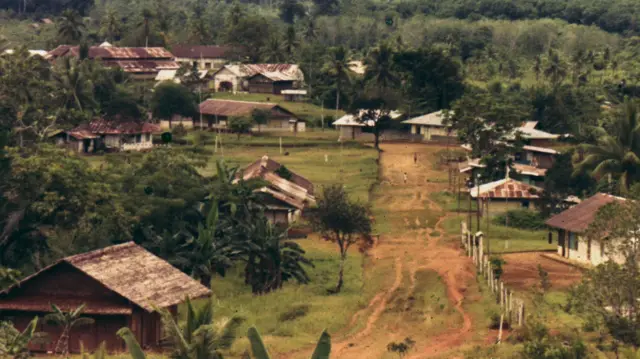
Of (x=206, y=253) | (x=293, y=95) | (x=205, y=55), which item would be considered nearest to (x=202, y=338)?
(x=206, y=253)

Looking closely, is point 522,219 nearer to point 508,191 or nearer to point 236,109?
point 508,191

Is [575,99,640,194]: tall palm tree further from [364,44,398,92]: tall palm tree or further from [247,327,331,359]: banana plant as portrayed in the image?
[364,44,398,92]: tall palm tree

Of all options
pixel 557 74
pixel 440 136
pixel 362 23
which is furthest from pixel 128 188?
pixel 362 23

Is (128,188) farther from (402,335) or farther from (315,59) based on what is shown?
(315,59)

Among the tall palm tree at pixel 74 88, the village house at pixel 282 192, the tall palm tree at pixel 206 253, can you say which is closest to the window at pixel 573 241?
the village house at pixel 282 192

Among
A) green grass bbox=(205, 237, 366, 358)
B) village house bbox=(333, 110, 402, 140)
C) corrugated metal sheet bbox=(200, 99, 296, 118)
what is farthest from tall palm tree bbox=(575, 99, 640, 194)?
corrugated metal sheet bbox=(200, 99, 296, 118)

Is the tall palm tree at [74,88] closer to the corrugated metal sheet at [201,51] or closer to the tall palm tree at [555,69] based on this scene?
the corrugated metal sheet at [201,51]
